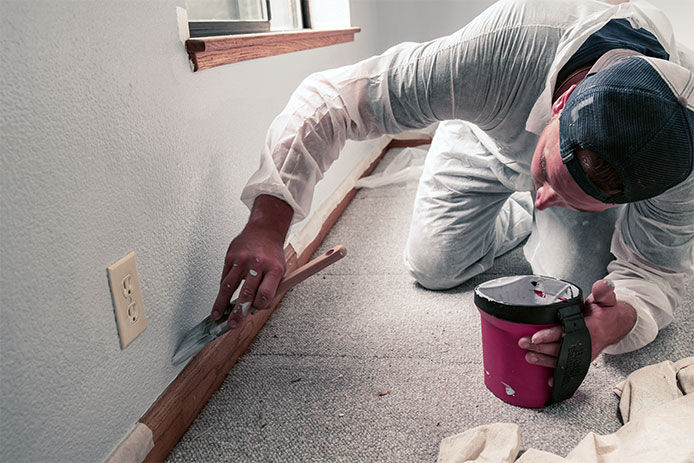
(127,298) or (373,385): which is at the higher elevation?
(127,298)

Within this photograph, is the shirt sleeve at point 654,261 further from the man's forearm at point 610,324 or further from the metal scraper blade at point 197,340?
the metal scraper blade at point 197,340

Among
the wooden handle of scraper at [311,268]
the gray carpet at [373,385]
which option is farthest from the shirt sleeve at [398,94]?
the gray carpet at [373,385]

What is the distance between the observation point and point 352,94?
1.06 meters

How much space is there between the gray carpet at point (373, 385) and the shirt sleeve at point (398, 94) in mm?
350

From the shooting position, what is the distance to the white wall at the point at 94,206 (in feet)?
2.03

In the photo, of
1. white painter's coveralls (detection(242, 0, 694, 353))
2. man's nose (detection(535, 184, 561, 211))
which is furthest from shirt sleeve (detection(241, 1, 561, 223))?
man's nose (detection(535, 184, 561, 211))

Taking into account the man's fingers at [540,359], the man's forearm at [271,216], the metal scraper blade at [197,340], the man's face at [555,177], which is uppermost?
the man's face at [555,177]

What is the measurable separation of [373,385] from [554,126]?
0.60 m

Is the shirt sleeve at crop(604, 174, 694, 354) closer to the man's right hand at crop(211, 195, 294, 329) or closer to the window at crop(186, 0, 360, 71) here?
the man's right hand at crop(211, 195, 294, 329)

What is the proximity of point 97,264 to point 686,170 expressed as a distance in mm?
860

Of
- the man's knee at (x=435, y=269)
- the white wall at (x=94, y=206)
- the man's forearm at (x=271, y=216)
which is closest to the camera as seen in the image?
the white wall at (x=94, y=206)

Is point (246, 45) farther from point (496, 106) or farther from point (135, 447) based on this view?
point (135, 447)

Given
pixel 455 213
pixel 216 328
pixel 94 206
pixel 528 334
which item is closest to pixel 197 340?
pixel 216 328

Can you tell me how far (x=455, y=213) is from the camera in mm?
1525
